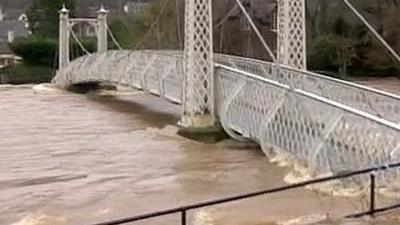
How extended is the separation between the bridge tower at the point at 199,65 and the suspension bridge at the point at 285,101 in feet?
0.05

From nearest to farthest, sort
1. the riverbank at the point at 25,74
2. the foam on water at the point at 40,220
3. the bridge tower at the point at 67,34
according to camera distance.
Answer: the foam on water at the point at 40,220 → the bridge tower at the point at 67,34 → the riverbank at the point at 25,74

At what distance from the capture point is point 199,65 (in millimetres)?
15172

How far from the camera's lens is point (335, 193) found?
947cm

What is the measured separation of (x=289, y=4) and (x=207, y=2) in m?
1.37

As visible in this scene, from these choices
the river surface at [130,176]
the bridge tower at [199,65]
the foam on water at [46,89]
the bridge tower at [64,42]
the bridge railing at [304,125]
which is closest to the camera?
the bridge railing at [304,125]

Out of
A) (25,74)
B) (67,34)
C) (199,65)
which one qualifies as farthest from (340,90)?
(25,74)

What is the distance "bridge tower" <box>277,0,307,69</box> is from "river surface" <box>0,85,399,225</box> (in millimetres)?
2027

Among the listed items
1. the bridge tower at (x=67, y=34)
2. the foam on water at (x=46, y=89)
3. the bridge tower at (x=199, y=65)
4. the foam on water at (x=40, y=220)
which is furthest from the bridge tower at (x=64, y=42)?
the foam on water at (x=40, y=220)

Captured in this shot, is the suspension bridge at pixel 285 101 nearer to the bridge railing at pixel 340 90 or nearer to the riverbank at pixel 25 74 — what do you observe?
the bridge railing at pixel 340 90

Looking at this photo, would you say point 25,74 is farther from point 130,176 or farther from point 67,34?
point 130,176

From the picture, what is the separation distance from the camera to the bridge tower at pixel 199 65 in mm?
15141

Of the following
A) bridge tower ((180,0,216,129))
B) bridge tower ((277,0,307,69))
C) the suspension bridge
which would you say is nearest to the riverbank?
the suspension bridge

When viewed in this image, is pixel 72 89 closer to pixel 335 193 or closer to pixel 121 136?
pixel 121 136

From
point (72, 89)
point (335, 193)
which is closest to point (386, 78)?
point (72, 89)
